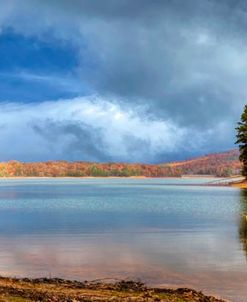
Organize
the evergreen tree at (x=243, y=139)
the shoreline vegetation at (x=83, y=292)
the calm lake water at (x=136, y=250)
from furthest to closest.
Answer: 1. the evergreen tree at (x=243, y=139)
2. the calm lake water at (x=136, y=250)
3. the shoreline vegetation at (x=83, y=292)

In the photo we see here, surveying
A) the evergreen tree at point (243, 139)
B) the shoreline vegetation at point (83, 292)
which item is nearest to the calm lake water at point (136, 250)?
the shoreline vegetation at point (83, 292)

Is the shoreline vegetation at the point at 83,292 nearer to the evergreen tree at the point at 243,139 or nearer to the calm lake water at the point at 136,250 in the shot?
the calm lake water at the point at 136,250

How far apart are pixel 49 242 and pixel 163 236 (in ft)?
28.8

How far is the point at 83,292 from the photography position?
18.9m

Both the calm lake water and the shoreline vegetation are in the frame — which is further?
the calm lake water

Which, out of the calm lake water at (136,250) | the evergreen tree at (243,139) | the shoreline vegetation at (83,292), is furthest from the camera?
the evergreen tree at (243,139)

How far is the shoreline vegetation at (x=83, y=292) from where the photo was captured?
17281 mm

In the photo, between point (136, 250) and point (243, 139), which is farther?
point (243, 139)

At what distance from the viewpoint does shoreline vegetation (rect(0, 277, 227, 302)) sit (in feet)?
56.7

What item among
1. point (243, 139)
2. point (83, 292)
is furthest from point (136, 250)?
point (243, 139)

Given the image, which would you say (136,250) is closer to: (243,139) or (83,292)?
(83,292)

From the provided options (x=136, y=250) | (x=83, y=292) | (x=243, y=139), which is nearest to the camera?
(x=83, y=292)

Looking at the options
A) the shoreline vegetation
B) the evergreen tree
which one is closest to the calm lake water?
the shoreline vegetation

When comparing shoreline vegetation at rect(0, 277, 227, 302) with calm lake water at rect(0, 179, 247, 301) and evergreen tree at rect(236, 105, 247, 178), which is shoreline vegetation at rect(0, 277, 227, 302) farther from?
evergreen tree at rect(236, 105, 247, 178)
